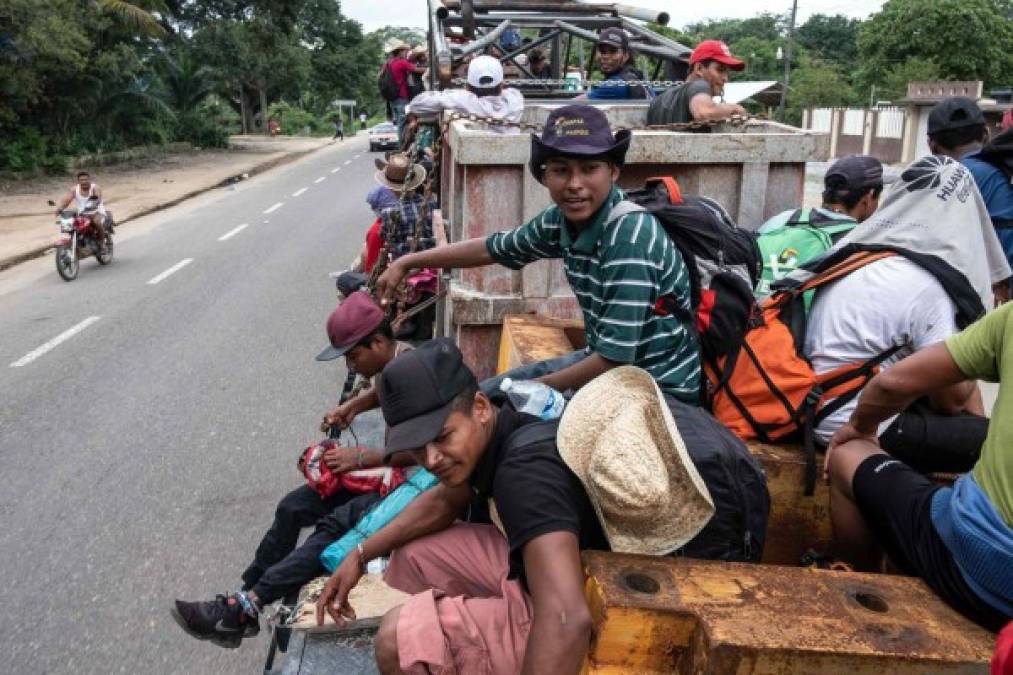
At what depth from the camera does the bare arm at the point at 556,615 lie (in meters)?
1.84

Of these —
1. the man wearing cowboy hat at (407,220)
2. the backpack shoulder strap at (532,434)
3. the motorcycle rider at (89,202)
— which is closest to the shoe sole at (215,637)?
the backpack shoulder strap at (532,434)

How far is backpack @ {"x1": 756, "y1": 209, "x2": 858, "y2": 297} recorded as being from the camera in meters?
3.75

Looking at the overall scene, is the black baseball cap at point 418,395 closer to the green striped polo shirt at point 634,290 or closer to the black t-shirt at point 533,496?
the black t-shirt at point 533,496

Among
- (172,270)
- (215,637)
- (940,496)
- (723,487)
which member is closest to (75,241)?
(172,270)

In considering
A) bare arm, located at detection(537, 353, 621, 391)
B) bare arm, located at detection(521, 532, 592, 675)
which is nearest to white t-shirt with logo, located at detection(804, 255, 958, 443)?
bare arm, located at detection(537, 353, 621, 391)

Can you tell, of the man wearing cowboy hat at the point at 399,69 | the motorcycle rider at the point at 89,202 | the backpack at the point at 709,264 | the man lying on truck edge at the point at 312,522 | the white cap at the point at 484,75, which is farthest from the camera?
the motorcycle rider at the point at 89,202

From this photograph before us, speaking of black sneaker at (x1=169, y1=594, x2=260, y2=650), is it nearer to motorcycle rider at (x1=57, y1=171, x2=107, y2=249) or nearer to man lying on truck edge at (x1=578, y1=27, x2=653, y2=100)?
man lying on truck edge at (x1=578, y1=27, x2=653, y2=100)

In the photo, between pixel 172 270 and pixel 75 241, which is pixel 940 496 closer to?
pixel 172 270

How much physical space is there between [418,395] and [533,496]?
410mm

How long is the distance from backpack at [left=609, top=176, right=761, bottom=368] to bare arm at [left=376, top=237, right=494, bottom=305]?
62cm

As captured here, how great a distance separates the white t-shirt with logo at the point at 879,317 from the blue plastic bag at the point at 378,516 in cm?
134

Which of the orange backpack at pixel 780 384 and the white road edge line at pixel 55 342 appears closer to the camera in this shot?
the orange backpack at pixel 780 384

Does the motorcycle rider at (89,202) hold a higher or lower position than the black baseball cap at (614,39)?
lower

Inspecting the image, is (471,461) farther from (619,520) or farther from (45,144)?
(45,144)
